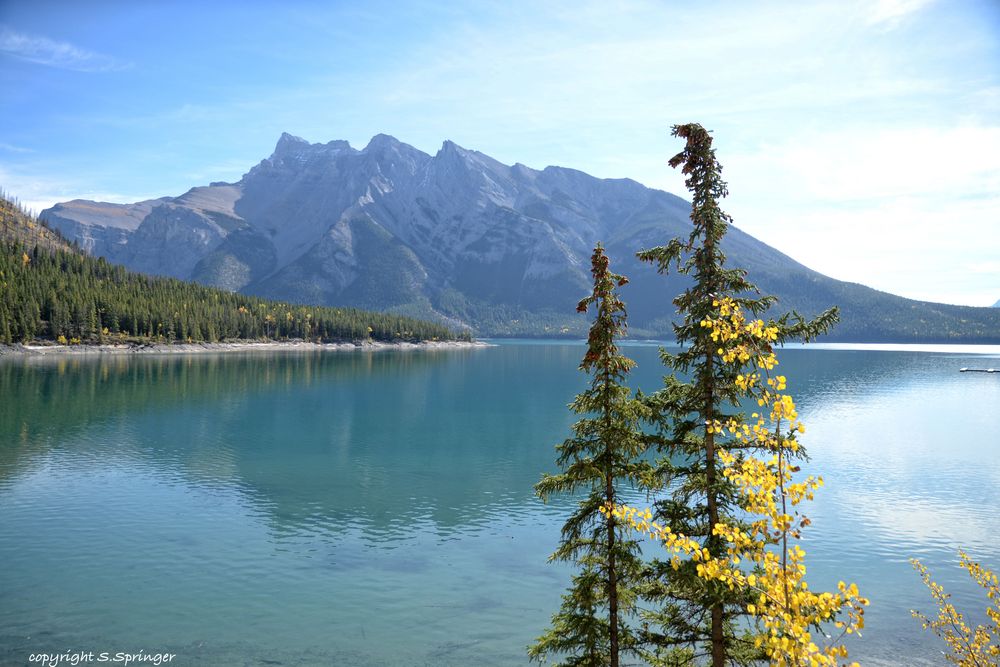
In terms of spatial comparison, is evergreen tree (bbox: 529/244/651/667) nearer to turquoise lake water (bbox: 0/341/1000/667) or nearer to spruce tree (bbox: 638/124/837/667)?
spruce tree (bbox: 638/124/837/667)

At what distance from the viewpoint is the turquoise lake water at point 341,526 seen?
1184 inches

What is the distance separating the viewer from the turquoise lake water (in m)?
30.1

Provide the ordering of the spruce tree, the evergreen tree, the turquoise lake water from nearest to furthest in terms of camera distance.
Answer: the spruce tree → the evergreen tree → the turquoise lake water

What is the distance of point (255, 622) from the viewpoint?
101ft

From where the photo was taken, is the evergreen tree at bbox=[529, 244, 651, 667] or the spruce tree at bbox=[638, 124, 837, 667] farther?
the evergreen tree at bbox=[529, 244, 651, 667]

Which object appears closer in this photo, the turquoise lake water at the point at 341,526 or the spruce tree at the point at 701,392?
the spruce tree at the point at 701,392

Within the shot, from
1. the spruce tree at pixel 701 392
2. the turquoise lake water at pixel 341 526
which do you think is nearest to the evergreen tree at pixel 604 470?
the spruce tree at pixel 701 392

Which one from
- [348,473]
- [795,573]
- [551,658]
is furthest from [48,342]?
[795,573]

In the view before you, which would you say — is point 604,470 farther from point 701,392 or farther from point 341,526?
point 341,526

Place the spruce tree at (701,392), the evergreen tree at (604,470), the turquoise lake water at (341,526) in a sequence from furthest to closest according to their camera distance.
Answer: the turquoise lake water at (341,526)
the evergreen tree at (604,470)
the spruce tree at (701,392)

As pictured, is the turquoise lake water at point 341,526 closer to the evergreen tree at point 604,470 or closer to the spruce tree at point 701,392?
the evergreen tree at point 604,470

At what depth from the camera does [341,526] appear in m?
46.5

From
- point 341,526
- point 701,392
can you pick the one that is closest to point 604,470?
point 701,392

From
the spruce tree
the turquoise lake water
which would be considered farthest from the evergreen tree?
the turquoise lake water
